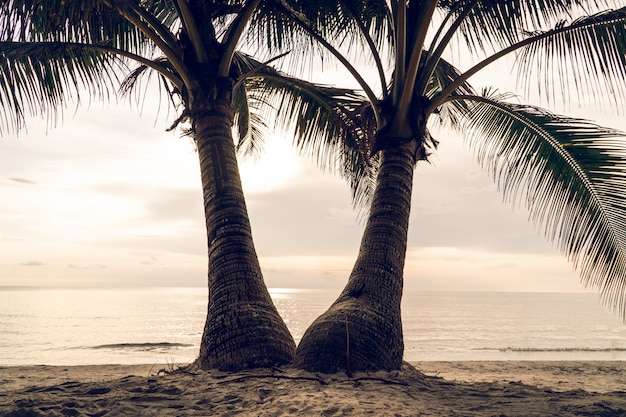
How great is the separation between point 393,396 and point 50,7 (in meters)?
4.92

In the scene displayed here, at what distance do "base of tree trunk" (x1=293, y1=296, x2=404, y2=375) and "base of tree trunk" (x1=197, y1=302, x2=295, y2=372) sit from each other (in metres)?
0.26

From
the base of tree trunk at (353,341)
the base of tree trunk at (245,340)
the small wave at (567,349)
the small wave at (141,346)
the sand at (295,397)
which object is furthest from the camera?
the small wave at (141,346)

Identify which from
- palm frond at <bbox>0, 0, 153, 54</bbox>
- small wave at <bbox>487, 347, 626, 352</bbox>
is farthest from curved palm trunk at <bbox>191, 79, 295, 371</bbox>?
small wave at <bbox>487, 347, 626, 352</bbox>

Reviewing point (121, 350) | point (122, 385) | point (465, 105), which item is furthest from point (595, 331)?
point (122, 385)

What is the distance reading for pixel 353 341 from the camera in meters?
5.97

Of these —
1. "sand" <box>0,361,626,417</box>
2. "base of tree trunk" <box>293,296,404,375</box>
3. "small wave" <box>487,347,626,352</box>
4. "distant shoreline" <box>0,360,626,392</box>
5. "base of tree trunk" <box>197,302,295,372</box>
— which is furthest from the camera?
"small wave" <box>487,347,626,352</box>

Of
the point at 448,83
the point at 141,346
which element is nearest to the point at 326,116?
the point at 448,83

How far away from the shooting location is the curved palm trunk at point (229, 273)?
20.0 ft

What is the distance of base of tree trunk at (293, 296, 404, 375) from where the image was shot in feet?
19.2

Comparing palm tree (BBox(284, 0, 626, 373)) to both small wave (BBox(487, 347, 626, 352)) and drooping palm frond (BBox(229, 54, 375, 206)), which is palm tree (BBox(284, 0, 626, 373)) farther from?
small wave (BBox(487, 347, 626, 352))

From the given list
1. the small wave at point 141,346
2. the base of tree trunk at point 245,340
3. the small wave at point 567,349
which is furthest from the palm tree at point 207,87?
the small wave at point 567,349

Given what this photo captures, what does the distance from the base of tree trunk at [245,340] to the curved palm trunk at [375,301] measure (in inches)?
9.7

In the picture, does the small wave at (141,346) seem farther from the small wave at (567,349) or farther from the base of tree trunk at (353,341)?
the base of tree trunk at (353,341)

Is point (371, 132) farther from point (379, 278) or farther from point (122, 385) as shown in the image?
point (122, 385)
